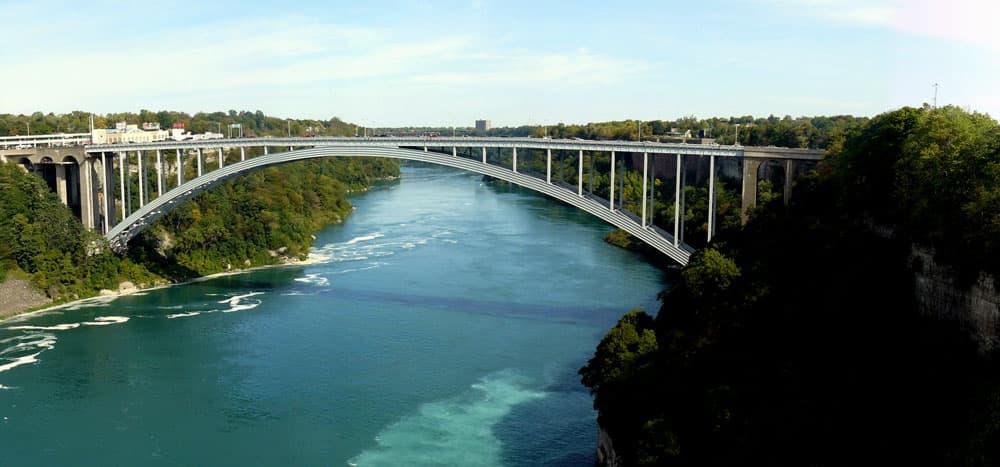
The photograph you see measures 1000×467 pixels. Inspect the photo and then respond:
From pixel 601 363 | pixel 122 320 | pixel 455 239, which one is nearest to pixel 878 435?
pixel 601 363

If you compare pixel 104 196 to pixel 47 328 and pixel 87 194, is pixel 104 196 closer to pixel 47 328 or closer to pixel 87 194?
pixel 87 194

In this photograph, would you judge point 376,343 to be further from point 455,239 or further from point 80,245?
point 455,239

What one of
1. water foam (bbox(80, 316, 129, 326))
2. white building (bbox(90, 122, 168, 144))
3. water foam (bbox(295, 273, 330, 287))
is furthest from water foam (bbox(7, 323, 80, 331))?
white building (bbox(90, 122, 168, 144))

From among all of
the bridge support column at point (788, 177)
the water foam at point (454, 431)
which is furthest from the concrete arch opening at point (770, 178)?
the water foam at point (454, 431)

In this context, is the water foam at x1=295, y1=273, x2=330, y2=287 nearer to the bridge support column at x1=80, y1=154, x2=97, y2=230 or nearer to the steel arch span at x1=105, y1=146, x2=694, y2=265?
the steel arch span at x1=105, y1=146, x2=694, y2=265

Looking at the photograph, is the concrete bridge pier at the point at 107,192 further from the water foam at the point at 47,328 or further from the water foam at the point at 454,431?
the water foam at the point at 454,431

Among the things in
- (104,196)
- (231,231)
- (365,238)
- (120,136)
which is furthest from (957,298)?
(365,238)
